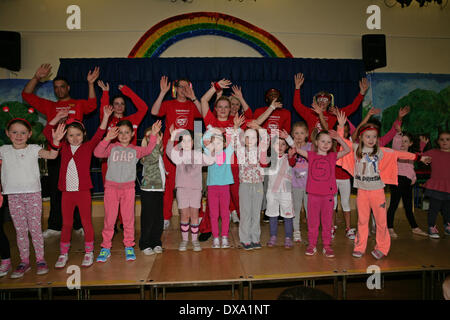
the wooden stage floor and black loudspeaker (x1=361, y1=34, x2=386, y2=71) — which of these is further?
black loudspeaker (x1=361, y1=34, x2=386, y2=71)

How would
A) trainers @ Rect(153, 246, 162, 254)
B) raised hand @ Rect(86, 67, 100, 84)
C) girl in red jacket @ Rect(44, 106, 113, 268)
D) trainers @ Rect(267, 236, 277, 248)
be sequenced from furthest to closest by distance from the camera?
raised hand @ Rect(86, 67, 100, 84)
trainers @ Rect(267, 236, 277, 248)
trainers @ Rect(153, 246, 162, 254)
girl in red jacket @ Rect(44, 106, 113, 268)

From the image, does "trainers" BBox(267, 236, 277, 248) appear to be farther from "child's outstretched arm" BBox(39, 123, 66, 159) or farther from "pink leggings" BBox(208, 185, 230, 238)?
"child's outstretched arm" BBox(39, 123, 66, 159)

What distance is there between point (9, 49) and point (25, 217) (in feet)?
14.8

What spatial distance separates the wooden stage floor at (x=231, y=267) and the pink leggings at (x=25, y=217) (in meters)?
0.22

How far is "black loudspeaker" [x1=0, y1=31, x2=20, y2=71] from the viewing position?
5.43 meters

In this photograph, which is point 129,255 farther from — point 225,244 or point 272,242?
point 272,242

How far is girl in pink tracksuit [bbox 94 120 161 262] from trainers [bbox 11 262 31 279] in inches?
23.0

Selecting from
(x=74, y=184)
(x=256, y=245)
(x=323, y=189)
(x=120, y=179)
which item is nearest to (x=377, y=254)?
(x=323, y=189)

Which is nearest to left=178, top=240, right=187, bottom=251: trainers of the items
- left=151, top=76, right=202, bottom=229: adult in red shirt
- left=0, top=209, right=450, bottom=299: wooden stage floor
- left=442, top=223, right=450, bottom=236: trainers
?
left=0, top=209, right=450, bottom=299: wooden stage floor

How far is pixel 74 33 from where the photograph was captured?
5.82 meters

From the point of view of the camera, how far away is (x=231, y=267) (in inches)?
102

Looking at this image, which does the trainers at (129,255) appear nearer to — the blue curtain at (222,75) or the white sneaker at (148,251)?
the white sneaker at (148,251)

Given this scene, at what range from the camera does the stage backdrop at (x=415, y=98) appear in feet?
20.3
